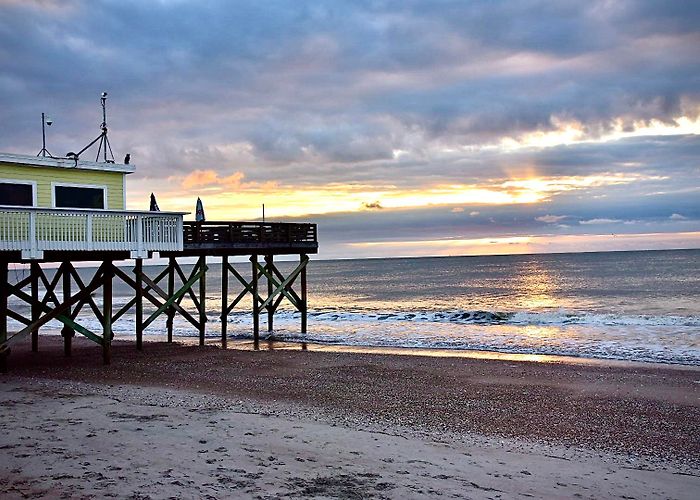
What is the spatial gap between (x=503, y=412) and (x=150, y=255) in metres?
10.5

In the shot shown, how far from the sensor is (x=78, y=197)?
17953 mm

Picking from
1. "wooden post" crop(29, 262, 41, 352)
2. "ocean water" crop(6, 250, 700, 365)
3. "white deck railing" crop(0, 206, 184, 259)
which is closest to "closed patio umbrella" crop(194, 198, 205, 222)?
"white deck railing" crop(0, 206, 184, 259)

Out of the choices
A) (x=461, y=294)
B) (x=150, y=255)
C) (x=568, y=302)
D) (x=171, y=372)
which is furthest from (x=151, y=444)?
(x=461, y=294)

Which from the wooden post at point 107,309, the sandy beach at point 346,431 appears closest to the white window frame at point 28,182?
the wooden post at point 107,309

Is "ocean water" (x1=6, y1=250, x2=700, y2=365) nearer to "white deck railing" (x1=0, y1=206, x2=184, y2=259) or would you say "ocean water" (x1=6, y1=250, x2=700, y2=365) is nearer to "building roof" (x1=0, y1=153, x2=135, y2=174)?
"white deck railing" (x1=0, y1=206, x2=184, y2=259)

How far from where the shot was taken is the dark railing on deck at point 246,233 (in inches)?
859

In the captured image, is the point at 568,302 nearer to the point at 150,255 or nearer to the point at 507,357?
the point at 507,357

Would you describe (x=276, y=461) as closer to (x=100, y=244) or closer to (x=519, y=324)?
(x=100, y=244)

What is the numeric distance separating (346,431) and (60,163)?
36.3ft

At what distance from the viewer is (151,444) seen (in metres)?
9.73

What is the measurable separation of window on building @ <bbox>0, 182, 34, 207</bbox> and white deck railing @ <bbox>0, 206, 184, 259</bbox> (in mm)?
1269

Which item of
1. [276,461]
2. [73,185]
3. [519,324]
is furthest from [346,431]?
[519,324]

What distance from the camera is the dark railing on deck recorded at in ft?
71.6

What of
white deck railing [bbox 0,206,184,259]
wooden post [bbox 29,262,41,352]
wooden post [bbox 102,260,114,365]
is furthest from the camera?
wooden post [bbox 29,262,41,352]
